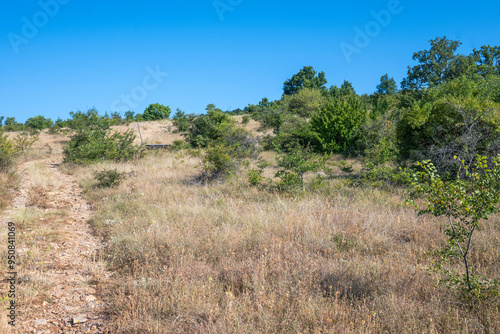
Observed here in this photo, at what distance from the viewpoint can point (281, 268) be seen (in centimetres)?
401

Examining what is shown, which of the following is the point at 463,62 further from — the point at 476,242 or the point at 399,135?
the point at 476,242

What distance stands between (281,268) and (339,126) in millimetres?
→ 17789

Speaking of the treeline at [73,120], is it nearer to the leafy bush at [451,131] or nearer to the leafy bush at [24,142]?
the leafy bush at [24,142]

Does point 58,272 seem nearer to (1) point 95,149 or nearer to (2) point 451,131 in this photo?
(2) point 451,131

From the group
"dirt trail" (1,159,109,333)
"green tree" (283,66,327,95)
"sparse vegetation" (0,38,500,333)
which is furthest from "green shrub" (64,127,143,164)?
"green tree" (283,66,327,95)

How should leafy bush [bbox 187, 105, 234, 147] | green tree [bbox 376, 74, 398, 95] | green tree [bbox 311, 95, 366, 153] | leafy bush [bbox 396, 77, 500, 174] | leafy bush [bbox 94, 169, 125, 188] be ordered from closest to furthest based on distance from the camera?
leafy bush [bbox 396, 77, 500, 174]
leafy bush [bbox 94, 169, 125, 188]
green tree [bbox 311, 95, 366, 153]
leafy bush [bbox 187, 105, 234, 147]
green tree [bbox 376, 74, 398, 95]

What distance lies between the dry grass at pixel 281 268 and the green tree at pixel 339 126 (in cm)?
1318

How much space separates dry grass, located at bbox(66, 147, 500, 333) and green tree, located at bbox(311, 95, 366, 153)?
1318cm

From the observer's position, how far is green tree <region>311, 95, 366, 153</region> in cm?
2034

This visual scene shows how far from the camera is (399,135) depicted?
1195 centimetres

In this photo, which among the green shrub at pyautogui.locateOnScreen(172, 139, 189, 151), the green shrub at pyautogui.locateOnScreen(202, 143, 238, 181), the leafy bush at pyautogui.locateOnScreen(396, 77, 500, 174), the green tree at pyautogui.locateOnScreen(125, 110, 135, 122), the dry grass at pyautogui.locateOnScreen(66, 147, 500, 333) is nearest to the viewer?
the dry grass at pyautogui.locateOnScreen(66, 147, 500, 333)

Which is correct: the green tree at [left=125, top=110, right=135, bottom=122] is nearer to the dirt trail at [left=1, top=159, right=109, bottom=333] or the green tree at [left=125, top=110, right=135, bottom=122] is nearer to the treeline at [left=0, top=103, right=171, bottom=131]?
the treeline at [left=0, top=103, right=171, bottom=131]

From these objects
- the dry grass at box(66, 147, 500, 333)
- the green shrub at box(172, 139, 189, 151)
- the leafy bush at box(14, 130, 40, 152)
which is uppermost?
the leafy bush at box(14, 130, 40, 152)

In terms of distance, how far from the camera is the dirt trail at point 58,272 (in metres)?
3.49
